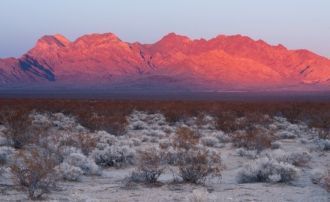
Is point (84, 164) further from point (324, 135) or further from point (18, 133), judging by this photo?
point (324, 135)

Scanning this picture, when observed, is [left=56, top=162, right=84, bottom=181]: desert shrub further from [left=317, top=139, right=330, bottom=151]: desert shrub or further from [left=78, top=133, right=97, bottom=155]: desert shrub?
[left=317, top=139, right=330, bottom=151]: desert shrub

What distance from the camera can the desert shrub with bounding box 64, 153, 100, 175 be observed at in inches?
542

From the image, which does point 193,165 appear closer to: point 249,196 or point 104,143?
point 249,196

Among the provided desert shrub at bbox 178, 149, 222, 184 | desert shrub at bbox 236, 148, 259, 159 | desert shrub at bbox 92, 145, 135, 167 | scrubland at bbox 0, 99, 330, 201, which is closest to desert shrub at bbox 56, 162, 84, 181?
scrubland at bbox 0, 99, 330, 201

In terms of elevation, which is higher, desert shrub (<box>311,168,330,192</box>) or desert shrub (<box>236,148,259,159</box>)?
desert shrub (<box>311,168,330,192</box>)

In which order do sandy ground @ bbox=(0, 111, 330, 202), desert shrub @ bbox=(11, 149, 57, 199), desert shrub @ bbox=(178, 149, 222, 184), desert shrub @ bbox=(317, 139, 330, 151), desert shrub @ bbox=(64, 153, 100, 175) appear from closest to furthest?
sandy ground @ bbox=(0, 111, 330, 202) < desert shrub @ bbox=(11, 149, 57, 199) < desert shrub @ bbox=(178, 149, 222, 184) < desert shrub @ bbox=(64, 153, 100, 175) < desert shrub @ bbox=(317, 139, 330, 151)

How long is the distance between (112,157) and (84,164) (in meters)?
1.77

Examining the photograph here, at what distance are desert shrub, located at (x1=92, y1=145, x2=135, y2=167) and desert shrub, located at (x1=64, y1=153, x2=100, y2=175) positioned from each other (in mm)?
1281

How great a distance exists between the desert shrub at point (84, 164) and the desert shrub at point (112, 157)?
1.28 meters

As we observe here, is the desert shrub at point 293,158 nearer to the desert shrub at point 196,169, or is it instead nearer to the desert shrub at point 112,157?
the desert shrub at point 196,169

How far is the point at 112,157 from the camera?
15.5 meters

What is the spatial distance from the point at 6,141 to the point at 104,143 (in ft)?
11.6

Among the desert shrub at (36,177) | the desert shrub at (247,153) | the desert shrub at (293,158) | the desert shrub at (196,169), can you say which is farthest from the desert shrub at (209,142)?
the desert shrub at (36,177)

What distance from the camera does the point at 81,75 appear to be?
193875 millimetres
